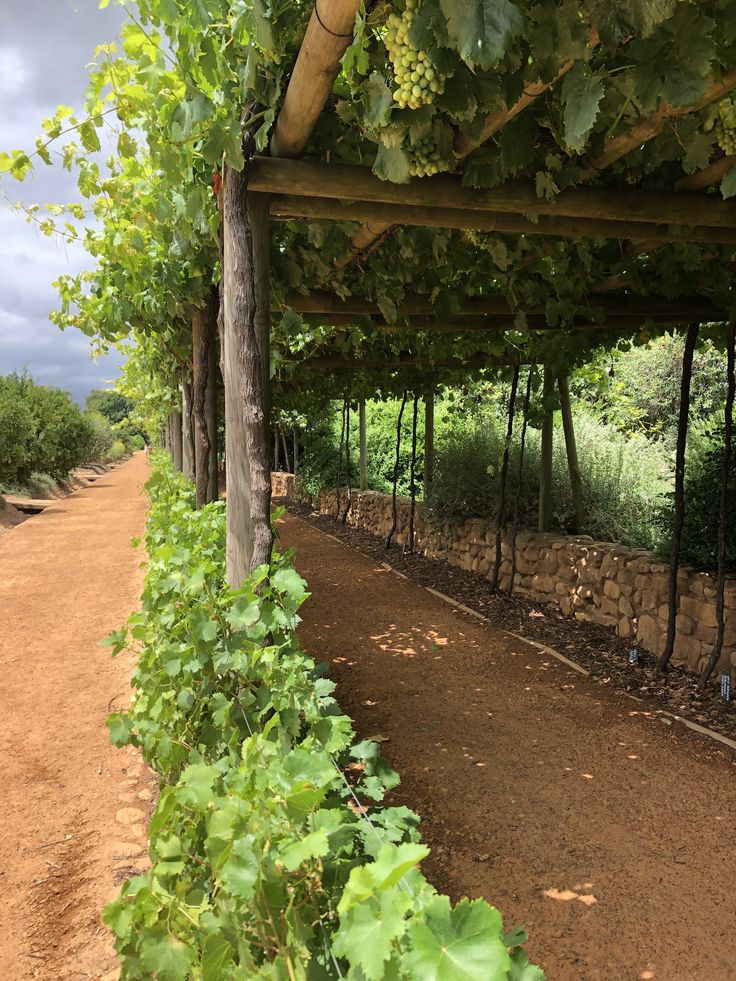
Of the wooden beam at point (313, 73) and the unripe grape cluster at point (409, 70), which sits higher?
the wooden beam at point (313, 73)

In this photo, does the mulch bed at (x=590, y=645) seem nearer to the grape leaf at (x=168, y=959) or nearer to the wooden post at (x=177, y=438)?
the grape leaf at (x=168, y=959)

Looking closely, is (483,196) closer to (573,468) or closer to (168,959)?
(168,959)

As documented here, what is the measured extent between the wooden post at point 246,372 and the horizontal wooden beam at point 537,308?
2381 mm

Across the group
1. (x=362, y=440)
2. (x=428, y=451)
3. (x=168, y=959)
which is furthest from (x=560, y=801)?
(x=362, y=440)

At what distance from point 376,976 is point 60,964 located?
2.14 m

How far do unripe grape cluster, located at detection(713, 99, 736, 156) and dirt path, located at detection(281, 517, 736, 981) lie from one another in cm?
275

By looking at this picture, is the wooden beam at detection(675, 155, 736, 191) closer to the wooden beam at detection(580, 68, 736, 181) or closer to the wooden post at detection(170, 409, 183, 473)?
the wooden beam at detection(580, 68, 736, 181)

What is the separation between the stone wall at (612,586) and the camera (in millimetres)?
4992

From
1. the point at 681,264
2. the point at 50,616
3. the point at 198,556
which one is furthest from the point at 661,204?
the point at 50,616

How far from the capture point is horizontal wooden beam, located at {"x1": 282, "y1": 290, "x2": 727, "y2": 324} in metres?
5.40

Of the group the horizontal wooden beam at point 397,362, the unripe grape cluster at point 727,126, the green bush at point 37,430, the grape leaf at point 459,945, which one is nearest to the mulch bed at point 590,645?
the horizontal wooden beam at point 397,362

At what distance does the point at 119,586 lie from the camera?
854 centimetres

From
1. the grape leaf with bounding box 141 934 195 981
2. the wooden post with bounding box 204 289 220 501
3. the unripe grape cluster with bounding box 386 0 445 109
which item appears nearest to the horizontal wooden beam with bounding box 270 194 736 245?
the unripe grape cluster with bounding box 386 0 445 109

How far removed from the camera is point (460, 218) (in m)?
3.20
